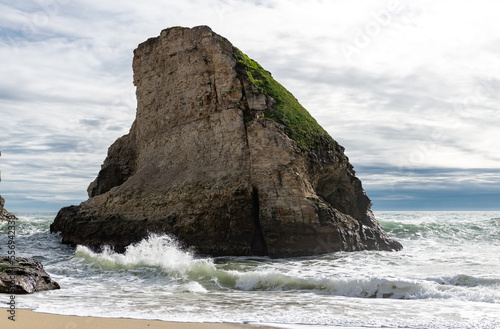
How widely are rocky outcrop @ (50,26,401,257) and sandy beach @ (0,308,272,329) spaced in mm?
8445

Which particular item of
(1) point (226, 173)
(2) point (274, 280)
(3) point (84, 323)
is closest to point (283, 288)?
(2) point (274, 280)

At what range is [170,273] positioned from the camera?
44.7ft

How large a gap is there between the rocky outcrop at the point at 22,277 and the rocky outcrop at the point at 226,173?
6.35m

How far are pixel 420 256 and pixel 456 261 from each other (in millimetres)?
1670

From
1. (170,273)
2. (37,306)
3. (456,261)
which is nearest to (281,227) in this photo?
(170,273)

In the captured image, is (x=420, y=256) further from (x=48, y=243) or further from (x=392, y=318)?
(x=48, y=243)

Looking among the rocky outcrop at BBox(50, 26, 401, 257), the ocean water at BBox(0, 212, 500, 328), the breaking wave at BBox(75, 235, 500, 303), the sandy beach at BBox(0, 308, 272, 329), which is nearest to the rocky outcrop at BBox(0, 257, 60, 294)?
the ocean water at BBox(0, 212, 500, 328)

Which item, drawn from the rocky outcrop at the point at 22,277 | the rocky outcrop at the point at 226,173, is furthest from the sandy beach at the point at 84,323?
the rocky outcrop at the point at 226,173

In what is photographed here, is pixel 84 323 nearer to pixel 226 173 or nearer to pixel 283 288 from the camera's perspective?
pixel 283 288

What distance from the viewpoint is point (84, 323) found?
7.88 metres

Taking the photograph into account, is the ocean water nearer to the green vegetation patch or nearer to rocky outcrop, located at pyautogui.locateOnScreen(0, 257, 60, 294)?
rocky outcrop, located at pyautogui.locateOnScreen(0, 257, 60, 294)

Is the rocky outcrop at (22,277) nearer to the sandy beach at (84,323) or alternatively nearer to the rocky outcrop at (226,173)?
the sandy beach at (84,323)

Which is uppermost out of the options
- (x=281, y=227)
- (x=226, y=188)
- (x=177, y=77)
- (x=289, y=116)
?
(x=177, y=77)

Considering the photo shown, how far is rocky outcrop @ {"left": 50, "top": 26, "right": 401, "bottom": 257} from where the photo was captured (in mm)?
16609
